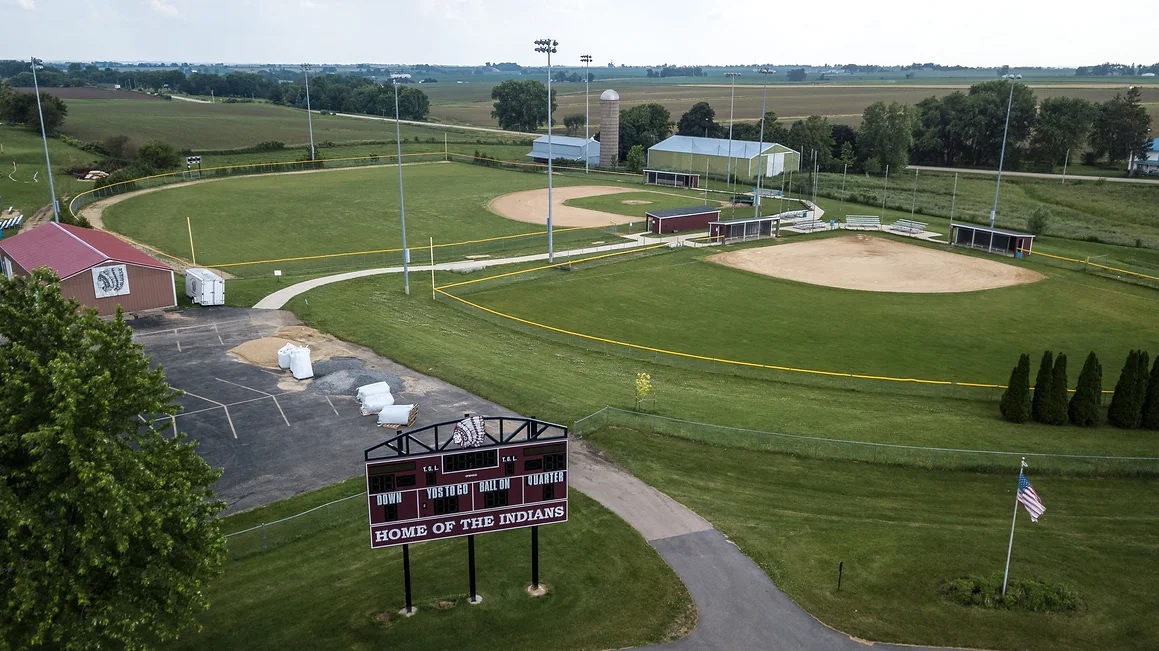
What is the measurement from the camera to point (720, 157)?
11300 cm

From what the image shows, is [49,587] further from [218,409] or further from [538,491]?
[218,409]

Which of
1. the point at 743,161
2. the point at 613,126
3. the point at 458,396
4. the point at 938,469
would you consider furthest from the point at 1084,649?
the point at 613,126

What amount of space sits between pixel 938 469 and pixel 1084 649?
10.6 metres

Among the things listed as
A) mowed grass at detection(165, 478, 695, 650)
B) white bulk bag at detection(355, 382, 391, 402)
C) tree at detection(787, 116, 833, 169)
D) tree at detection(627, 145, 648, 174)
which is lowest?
mowed grass at detection(165, 478, 695, 650)

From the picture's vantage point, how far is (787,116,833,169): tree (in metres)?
130

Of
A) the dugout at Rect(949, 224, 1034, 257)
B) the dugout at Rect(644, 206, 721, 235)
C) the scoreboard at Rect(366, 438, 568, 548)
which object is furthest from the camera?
the dugout at Rect(644, 206, 721, 235)

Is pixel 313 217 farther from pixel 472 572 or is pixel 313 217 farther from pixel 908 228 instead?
pixel 472 572

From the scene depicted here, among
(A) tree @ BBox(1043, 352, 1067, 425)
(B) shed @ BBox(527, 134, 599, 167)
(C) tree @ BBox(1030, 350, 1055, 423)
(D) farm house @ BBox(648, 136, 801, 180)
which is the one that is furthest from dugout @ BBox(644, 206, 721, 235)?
(B) shed @ BBox(527, 134, 599, 167)

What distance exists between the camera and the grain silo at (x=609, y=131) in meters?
130

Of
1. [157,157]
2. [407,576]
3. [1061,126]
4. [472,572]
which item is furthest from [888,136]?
[407,576]

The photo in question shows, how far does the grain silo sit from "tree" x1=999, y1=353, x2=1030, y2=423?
98640 mm

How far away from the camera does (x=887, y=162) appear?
130 m

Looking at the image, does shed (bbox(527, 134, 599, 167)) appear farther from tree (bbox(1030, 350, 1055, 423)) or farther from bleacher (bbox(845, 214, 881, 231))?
tree (bbox(1030, 350, 1055, 423))

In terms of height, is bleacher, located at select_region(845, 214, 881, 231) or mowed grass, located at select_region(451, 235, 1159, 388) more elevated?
bleacher, located at select_region(845, 214, 881, 231)
